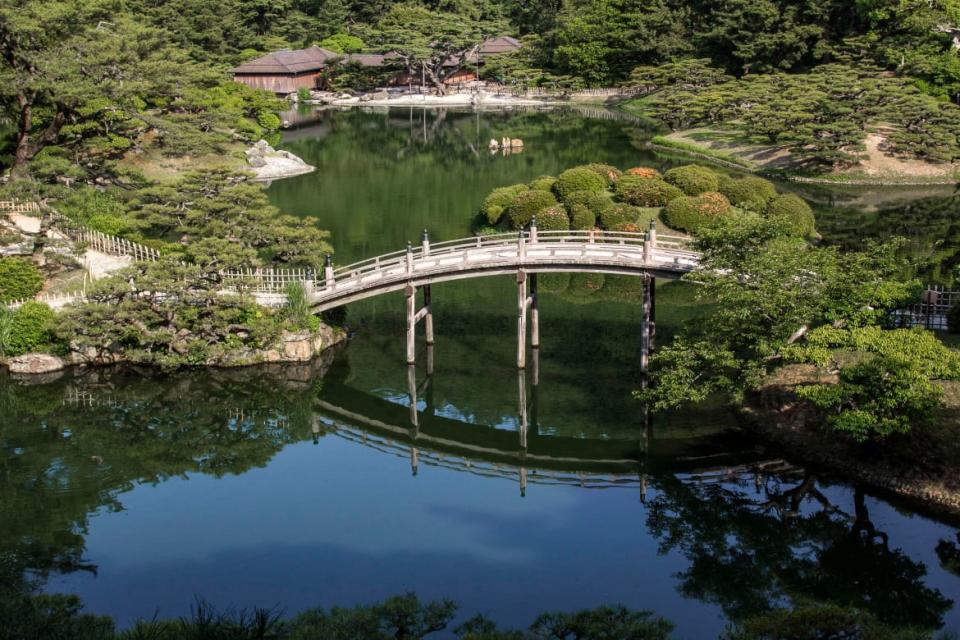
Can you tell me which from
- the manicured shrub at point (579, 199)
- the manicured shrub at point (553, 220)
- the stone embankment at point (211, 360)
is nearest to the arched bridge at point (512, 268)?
the stone embankment at point (211, 360)

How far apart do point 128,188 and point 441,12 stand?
74084 millimetres

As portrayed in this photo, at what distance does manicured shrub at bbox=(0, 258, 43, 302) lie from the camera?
123 ft

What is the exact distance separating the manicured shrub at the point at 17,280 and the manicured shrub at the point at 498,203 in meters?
22.2

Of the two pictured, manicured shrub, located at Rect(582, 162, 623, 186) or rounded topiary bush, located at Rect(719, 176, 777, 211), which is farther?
manicured shrub, located at Rect(582, 162, 623, 186)

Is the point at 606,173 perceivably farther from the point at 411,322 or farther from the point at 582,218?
the point at 411,322

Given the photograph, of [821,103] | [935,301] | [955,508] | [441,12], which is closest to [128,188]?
[935,301]

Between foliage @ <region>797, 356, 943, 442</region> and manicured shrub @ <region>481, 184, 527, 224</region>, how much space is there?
27.5 m

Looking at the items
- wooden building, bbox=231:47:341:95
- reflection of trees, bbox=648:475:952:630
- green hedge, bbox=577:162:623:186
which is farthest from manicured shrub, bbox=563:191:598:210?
wooden building, bbox=231:47:341:95

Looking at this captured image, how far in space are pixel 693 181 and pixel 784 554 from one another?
29.2m

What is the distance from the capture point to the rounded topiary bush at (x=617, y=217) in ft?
161

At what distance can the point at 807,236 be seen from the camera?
50250 millimetres

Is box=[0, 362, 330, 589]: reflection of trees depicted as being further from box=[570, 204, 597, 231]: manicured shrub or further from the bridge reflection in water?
box=[570, 204, 597, 231]: manicured shrub

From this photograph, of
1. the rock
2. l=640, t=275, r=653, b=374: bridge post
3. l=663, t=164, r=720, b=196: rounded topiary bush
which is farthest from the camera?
l=663, t=164, r=720, b=196: rounded topiary bush

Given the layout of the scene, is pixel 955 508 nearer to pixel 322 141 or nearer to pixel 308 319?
pixel 308 319
